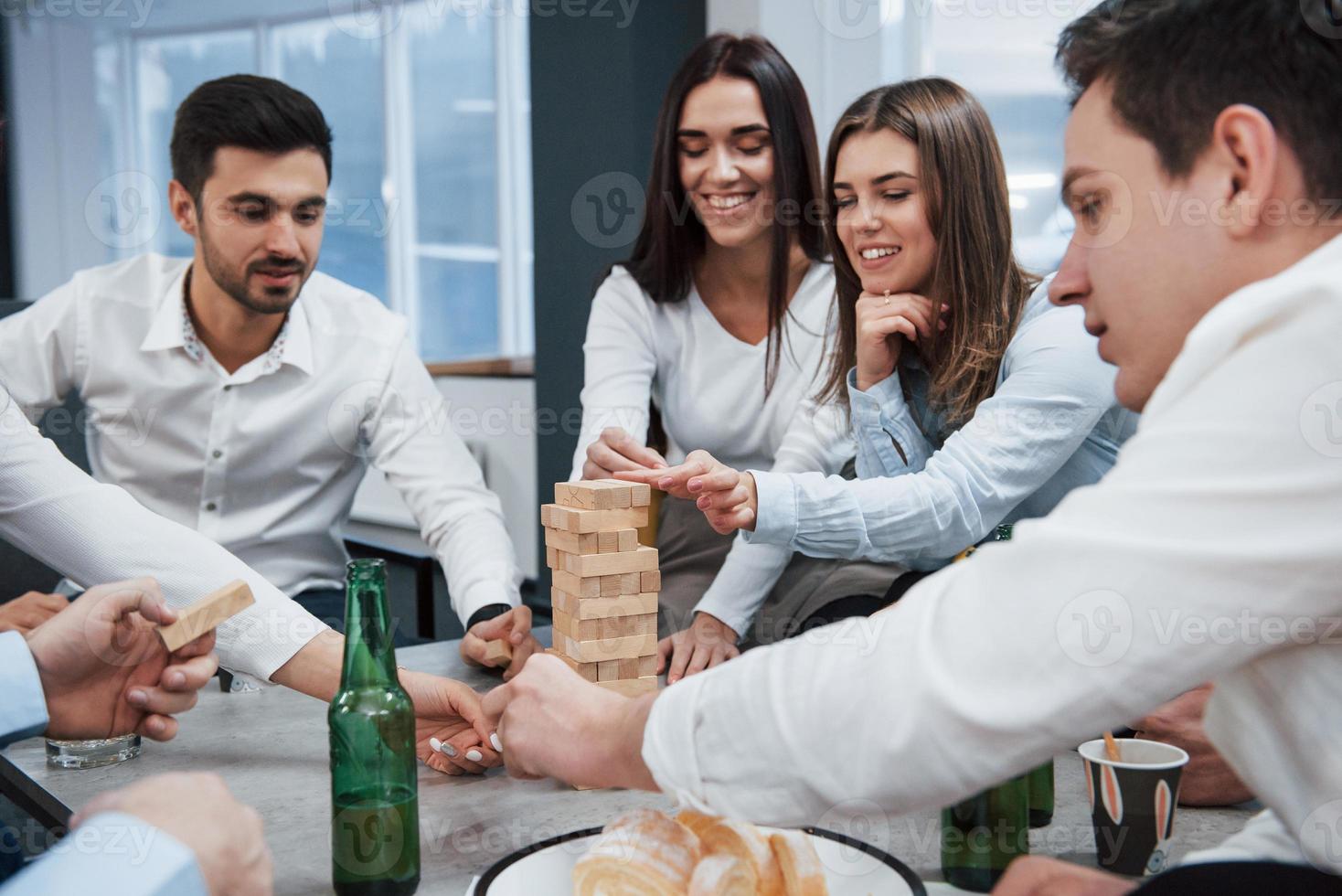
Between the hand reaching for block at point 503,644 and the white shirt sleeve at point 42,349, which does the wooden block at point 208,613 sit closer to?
the hand reaching for block at point 503,644

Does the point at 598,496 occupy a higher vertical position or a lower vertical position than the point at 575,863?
higher

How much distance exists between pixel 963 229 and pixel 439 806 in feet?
4.16

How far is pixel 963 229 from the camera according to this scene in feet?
6.35

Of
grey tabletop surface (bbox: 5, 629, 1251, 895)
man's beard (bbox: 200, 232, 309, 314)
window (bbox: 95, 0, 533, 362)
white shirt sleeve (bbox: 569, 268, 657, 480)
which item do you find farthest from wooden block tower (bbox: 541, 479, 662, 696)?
window (bbox: 95, 0, 533, 362)

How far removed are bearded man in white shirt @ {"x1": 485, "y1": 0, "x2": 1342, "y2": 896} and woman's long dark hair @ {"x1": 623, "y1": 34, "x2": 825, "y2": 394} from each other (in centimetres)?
156

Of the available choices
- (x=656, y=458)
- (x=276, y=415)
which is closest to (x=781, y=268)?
(x=656, y=458)

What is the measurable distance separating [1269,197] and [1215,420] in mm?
206

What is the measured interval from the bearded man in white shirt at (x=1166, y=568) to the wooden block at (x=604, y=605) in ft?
1.24

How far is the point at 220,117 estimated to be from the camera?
95.6 inches

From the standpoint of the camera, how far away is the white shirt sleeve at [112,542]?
5.01 ft

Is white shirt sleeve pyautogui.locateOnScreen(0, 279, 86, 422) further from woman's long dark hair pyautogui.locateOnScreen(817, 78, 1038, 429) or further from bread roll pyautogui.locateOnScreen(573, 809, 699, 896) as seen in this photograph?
bread roll pyautogui.locateOnScreen(573, 809, 699, 896)

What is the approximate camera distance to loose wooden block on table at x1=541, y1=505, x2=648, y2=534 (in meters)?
1.33

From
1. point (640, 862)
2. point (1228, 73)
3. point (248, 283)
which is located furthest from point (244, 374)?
point (1228, 73)

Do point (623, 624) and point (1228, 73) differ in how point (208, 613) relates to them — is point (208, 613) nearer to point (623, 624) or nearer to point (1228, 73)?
point (623, 624)
